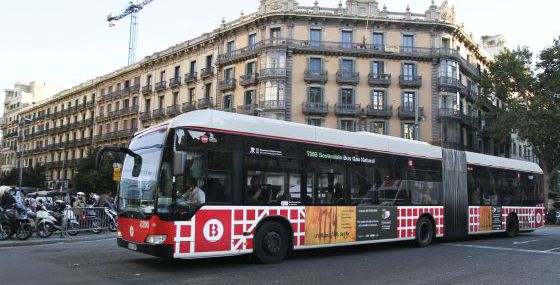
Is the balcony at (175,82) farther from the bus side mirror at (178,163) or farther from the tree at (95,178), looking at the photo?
the bus side mirror at (178,163)

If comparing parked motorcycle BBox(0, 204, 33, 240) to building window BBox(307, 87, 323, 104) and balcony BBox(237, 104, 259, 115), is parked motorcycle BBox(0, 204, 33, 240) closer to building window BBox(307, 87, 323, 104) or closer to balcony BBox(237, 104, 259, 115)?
balcony BBox(237, 104, 259, 115)

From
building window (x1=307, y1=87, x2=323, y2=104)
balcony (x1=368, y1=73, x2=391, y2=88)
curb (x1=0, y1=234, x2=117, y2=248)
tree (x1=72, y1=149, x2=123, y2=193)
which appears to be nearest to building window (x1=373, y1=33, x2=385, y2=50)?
balcony (x1=368, y1=73, x2=391, y2=88)

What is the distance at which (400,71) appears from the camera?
44.9 metres

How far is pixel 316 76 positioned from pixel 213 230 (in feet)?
118

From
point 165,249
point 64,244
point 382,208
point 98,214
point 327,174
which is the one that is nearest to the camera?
point 165,249

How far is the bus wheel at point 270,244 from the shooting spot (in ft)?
32.0

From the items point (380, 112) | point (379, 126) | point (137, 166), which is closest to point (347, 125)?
point (379, 126)

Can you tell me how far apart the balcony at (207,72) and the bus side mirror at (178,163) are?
40949 millimetres

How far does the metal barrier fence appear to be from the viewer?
645 inches

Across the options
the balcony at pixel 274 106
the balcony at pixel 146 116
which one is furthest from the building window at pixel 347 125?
the balcony at pixel 146 116

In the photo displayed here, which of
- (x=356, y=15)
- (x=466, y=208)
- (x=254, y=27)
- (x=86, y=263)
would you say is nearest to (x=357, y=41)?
(x=356, y=15)

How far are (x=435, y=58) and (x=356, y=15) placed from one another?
808 centimetres

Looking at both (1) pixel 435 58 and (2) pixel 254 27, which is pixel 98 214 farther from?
(1) pixel 435 58

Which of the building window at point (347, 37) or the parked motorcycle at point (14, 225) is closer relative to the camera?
the parked motorcycle at point (14, 225)
